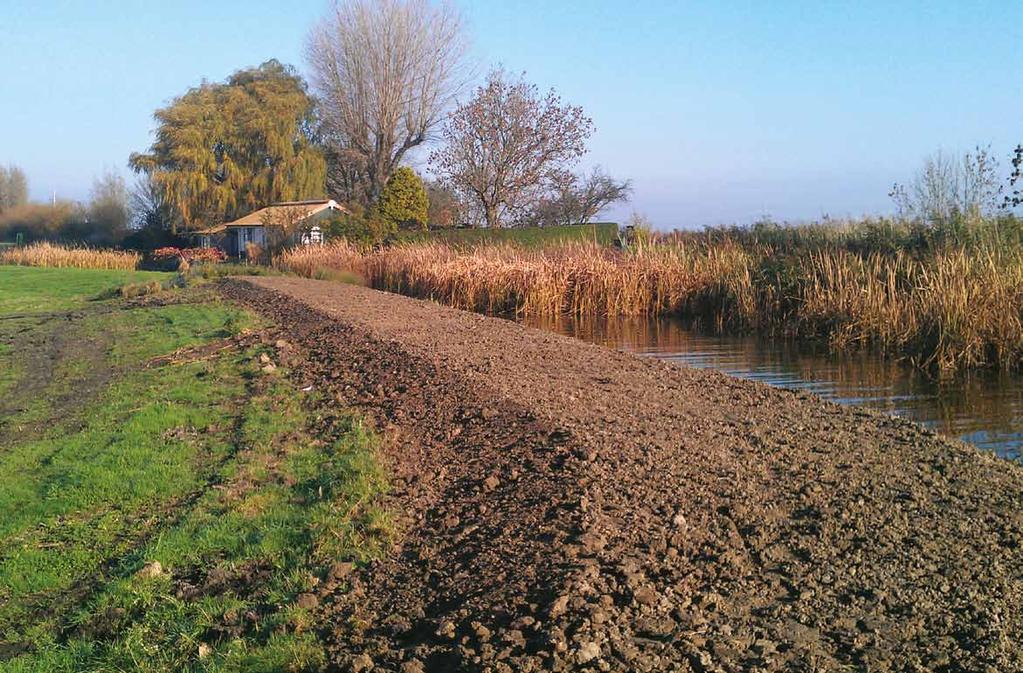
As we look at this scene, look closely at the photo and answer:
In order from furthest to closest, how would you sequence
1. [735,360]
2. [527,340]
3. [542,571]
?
[735,360] < [527,340] < [542,571]

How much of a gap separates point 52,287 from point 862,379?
A: 28005 millimetres

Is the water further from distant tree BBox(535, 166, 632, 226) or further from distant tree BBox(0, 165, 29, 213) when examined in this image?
distant tree BBox(0, 165, 29, 213)

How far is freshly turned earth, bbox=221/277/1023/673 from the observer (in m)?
3.73

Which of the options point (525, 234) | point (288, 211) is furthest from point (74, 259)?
point (525, 234)

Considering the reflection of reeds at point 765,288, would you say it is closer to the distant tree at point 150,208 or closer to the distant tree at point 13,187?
the distant tree at point 150,208

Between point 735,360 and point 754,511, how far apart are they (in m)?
9.02

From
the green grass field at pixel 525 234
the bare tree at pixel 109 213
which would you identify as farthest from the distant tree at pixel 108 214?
the green grass field at pixel 525 234

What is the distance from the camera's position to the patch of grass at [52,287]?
25.0 meters

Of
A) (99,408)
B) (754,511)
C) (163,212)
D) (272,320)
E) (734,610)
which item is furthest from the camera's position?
(163,212)

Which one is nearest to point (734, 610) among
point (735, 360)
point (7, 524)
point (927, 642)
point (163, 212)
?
point (927, 642)

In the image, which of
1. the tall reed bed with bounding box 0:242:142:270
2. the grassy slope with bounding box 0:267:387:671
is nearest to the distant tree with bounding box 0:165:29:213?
the tall reed bed with bounding box 0:242:142:270

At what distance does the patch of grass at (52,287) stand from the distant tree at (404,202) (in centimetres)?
1056

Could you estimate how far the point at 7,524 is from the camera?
629cm

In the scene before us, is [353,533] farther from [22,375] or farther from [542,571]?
[22,375]
